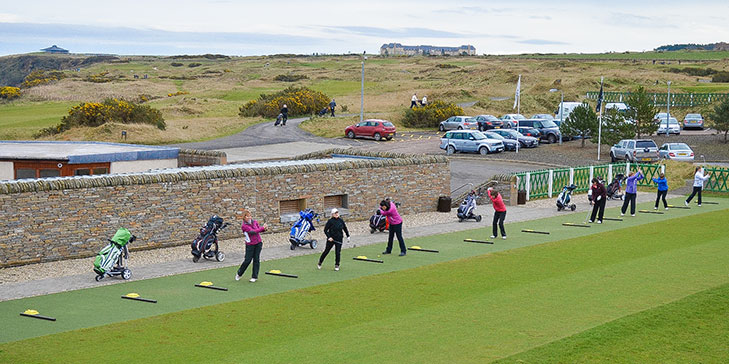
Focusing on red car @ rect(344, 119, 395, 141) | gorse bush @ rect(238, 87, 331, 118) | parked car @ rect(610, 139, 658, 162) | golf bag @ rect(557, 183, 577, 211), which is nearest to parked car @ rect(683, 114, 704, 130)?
parked car @ rect(610, 139, 658, 162)

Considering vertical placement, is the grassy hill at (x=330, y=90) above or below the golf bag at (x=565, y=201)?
above

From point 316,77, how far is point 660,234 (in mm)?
101551

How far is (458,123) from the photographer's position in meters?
63.7

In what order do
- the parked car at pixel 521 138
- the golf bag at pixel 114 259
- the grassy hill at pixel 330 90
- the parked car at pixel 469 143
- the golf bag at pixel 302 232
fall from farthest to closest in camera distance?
1. the grassy hill at pixel 330 90
2. the parked car at pixel 521 138
3. the parked car at pixel 469 143
4. the golf bag at pixel 302 232
5. the golf bag at pixel 114 259

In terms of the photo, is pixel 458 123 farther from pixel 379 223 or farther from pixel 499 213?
pixel 499 213

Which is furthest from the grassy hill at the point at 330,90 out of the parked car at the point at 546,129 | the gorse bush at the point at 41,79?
the parked car at the point at 546,129

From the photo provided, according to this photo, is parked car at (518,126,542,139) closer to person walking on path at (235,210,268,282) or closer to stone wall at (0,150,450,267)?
stone wall at (0,150,450,267)

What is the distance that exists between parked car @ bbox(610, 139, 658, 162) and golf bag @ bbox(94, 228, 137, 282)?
36621 millimetres

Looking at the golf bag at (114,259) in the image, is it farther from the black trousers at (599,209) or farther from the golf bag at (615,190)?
the golf bag at (615,190)

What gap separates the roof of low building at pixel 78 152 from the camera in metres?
28.2

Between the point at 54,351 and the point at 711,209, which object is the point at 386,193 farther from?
the point at 54,351

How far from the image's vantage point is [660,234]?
2464cm

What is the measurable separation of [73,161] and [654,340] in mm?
21252

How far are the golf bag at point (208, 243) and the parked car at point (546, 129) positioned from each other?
42532mm
